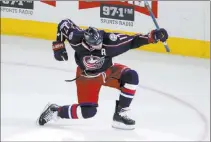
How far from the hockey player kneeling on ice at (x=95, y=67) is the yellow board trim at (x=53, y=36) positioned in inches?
61.2

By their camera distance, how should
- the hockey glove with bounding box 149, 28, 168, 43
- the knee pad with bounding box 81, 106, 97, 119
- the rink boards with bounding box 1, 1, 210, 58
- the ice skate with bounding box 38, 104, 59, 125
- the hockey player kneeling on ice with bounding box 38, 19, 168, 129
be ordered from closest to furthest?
1. the hockey glove with bounding box 149, 28, 168, 43
2. the hockey player kneeling on ice with bounding box 38, 19, 168, 129
3. the knee pad with bounding box 81, 106, 97, 119
4. the ice skate with bounding box 38, 104, 59, 125
5. the rink boards with bounding box 1, 1, 210, 58

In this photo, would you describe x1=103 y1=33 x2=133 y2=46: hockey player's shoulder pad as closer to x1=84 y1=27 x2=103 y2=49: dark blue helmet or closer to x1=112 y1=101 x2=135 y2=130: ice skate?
x1=84 y1=27 x2=103 y2=49: dark blue helmet

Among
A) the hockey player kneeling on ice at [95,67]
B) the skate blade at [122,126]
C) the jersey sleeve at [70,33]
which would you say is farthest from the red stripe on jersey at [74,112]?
the jersey sleeve at [70,33]

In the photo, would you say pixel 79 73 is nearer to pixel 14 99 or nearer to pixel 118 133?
pixel 118 133

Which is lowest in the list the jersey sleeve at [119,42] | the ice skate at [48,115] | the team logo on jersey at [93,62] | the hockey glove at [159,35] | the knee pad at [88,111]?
the ice skate at [48,115]

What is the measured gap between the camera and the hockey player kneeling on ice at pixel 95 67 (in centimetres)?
327

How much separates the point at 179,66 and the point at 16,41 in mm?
1438

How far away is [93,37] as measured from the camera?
3174mm

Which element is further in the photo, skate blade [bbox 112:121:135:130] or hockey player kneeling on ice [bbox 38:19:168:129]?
skate blade [bbox 112:121:135:130]

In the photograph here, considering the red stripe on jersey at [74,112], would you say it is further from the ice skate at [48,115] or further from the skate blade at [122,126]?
Result: the skate blade at [122,126]

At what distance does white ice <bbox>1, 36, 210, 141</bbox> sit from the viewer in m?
3.41

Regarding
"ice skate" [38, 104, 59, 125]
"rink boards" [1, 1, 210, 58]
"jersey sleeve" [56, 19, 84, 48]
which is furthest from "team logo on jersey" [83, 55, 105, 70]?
"rink boards" [1, 1, 210, 58]

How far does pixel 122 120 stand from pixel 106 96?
62cm

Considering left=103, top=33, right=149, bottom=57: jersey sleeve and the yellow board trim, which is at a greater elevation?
left=103, top=33, right=149, bottom=57: jersey sleeve
